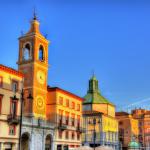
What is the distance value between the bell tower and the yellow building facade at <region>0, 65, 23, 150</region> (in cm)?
704

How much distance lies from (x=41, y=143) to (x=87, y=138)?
32.2 meters

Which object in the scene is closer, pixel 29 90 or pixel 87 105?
pixel 29 90

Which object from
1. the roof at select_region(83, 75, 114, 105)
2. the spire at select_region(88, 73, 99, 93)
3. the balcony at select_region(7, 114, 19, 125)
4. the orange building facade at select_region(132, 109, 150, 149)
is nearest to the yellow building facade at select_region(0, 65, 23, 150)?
the balcony at select_region(7, 114, 19, 125)

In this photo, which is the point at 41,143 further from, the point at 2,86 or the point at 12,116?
the point at 2,86

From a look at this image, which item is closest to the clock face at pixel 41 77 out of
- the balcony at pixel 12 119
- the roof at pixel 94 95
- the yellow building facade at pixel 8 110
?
the yellow building facade at pixel 8 110

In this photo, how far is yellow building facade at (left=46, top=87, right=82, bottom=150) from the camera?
72.4 m

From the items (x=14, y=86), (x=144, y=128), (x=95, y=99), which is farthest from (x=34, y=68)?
(x=144, y=128)

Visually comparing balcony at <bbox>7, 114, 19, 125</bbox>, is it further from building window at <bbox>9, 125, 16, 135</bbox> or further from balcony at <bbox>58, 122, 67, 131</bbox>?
balcony at <bbox>58, 122, 67, 131</bbox>

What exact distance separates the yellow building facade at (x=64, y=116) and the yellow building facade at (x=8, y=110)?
13.8 m

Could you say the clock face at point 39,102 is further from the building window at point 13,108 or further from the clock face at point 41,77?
the building window at point 13,108

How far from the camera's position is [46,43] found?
74.2 metres

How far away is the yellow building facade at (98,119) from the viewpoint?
95.3 metres

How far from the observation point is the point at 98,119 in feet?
312

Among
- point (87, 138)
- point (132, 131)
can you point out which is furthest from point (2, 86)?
point (132, 131)
